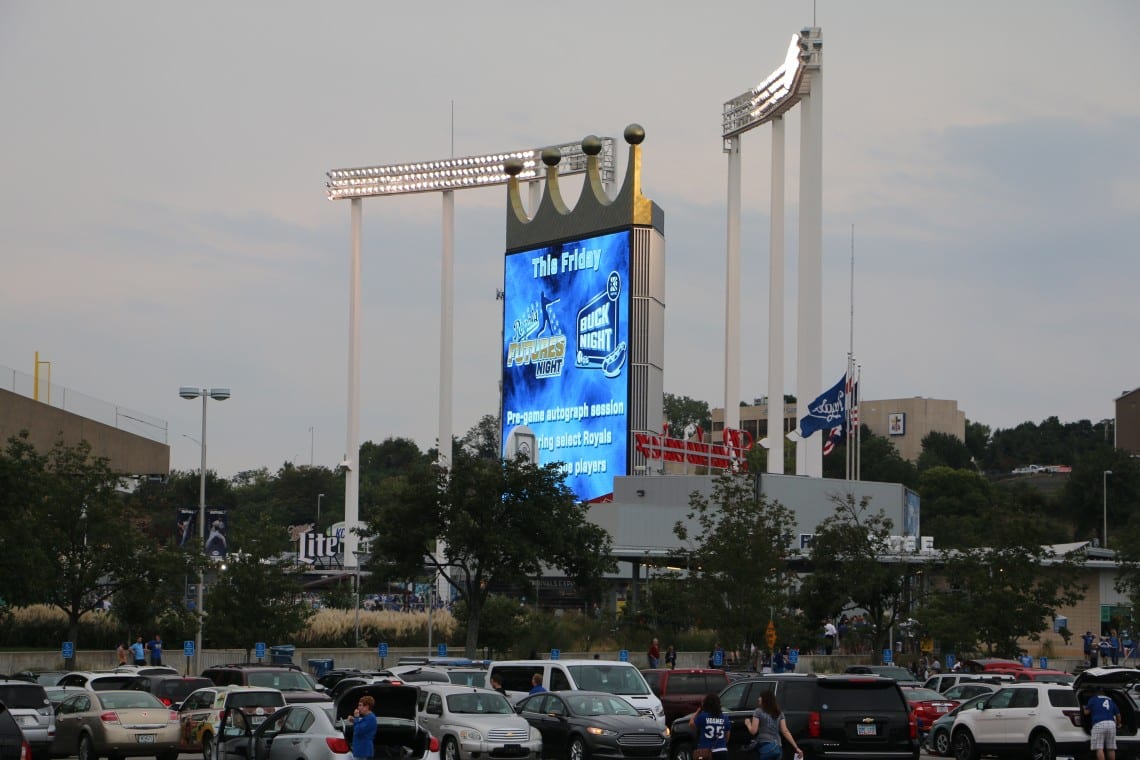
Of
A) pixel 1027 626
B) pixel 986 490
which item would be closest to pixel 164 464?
pixel 1027 626

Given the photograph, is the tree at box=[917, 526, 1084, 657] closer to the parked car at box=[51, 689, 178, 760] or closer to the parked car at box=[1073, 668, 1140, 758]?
the parked car at box=[1073, 668, 1140, 758]

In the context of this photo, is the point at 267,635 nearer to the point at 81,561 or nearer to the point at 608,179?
the point at 81,561

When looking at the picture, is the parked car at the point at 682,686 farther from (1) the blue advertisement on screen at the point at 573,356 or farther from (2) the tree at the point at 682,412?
(2) the tree at the point at 682,412

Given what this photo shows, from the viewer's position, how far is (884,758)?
23.1 meters

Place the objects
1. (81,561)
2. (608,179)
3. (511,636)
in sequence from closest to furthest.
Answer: (81,561) → (511,636) → (608,179)

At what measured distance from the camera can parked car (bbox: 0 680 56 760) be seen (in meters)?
29.2

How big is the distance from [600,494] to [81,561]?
4186 centimetres

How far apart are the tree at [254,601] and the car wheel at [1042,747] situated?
101 feet

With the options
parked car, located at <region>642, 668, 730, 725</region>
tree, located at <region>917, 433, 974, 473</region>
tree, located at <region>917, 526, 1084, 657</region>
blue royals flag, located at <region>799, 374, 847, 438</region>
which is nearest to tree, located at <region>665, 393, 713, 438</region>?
tree, located at <region>917, 433, 974, 473</region>

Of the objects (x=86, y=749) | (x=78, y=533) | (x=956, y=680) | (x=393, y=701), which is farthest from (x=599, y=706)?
(x=78, y=533)

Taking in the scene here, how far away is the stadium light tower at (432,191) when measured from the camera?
102 metres

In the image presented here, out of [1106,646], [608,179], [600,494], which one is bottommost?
[1106,646]

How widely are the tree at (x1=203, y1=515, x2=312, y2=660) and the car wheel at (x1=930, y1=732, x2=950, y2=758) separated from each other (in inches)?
1063

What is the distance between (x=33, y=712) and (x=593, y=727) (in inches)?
402
